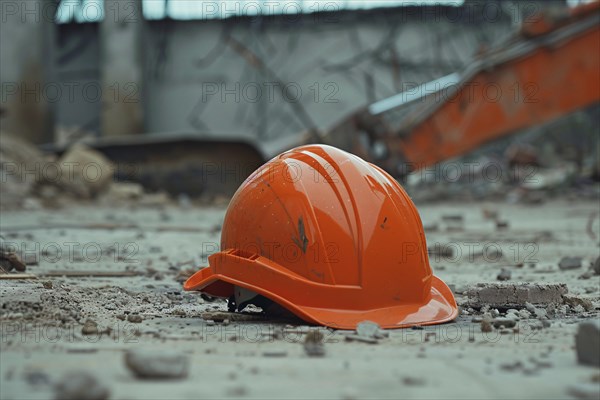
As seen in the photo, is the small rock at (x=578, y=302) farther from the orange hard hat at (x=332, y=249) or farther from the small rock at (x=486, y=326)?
the small rock at (x=486, y=326)

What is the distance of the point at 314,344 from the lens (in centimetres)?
284

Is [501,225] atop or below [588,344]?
atop

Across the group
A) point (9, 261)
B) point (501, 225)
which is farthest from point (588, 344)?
point (501, 225)

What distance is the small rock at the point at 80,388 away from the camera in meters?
1.96

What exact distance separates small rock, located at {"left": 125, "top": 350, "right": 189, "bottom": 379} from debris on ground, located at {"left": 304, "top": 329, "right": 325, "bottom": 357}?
1.81ft

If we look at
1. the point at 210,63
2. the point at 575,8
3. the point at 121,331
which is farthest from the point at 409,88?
the point at 121,331

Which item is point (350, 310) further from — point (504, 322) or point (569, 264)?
point (569, 264)

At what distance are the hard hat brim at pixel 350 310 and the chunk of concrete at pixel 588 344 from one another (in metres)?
0.95

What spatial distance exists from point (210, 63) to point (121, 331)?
48.0 feet

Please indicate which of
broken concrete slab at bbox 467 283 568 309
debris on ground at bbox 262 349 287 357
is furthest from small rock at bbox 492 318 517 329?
debris on ground at bbox 262 349 287 357

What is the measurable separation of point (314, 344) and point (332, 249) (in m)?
0.71

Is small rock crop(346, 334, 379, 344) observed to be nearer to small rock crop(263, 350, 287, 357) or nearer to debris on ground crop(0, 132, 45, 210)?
small rock crop(263, 350, 287, 357)

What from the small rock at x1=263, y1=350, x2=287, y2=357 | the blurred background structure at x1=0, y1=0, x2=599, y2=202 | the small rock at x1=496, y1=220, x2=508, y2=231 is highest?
the blurred background structure at x1=0, y1=0, x2=599, y2=202

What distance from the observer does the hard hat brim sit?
11.3ft
